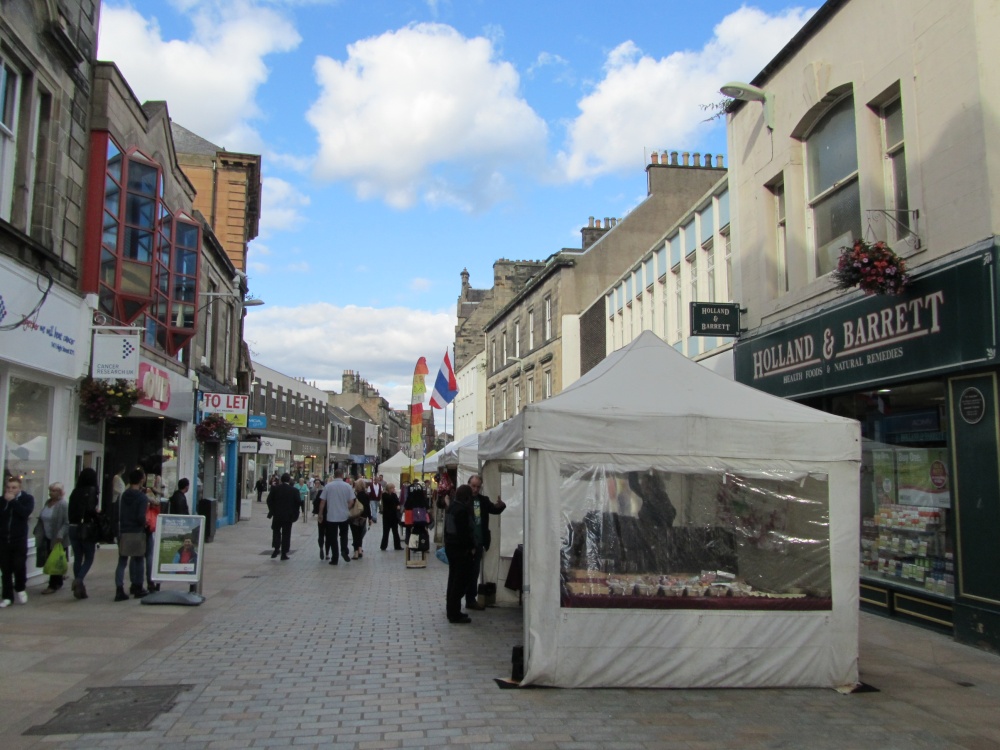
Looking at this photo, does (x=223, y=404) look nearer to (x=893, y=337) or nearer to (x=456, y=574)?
(x=456, y=574)

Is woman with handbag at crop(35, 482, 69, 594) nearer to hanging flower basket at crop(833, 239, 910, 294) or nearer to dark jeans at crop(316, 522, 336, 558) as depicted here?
dark jeans at crop(316, 522, 336, 558)

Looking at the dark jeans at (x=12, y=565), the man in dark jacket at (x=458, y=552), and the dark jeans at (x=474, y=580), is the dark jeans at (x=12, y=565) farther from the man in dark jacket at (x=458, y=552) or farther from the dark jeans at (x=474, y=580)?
the dark jeans at (x=474, y=580)

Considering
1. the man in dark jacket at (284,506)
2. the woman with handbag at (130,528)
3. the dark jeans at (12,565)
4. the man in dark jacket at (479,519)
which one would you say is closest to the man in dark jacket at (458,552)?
the man in dark jacket at (479,519)

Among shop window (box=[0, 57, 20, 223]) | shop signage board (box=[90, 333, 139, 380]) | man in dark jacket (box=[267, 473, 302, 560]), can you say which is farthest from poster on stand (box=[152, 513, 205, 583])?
man in dark jacket (box=[267, 473, 302, 560])

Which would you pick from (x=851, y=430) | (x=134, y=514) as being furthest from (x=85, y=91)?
(x=851, y=430)

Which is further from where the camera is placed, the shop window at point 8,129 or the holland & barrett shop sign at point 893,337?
the shop window at point 8,129

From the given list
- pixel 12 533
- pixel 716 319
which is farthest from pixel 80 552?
pixel 716 319

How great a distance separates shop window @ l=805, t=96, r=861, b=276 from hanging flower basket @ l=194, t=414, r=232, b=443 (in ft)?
52.5

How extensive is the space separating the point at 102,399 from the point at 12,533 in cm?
390

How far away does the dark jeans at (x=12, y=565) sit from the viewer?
9.65m

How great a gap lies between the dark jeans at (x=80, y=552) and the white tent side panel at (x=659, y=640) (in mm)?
6810

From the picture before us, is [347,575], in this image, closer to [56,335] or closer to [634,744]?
[56,335]

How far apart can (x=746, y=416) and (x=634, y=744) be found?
2.99m

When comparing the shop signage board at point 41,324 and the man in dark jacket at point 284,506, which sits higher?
the shop signage board at point 41,324
